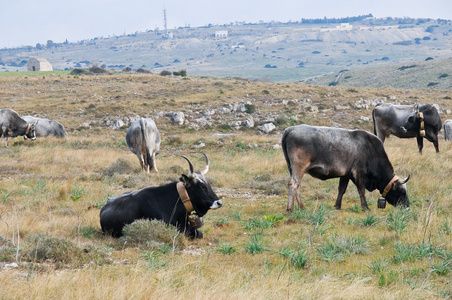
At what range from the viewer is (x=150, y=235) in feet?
24.2

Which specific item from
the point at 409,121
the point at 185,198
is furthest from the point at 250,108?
the point at 185,198

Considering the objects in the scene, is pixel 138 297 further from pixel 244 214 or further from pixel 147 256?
pixel 244 214

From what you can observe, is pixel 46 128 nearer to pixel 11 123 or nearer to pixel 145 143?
pixel 11 123

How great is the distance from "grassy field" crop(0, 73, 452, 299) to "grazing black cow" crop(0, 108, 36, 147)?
1.13m

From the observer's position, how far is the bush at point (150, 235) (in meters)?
7.24

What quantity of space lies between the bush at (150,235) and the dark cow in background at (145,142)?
8.22 metres

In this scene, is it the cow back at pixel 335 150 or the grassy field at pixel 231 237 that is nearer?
the grassy field at pixel 231 237

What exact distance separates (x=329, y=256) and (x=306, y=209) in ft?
11.9

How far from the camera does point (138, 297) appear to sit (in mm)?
4648

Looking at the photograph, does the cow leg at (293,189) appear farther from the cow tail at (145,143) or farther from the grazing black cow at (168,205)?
the cow tail at (145,143)

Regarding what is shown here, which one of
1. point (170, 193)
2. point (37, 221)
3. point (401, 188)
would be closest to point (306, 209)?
point (401, 188)

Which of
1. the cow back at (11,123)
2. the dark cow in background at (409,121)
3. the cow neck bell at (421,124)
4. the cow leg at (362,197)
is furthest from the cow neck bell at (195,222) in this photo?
the cow back at (11,123)

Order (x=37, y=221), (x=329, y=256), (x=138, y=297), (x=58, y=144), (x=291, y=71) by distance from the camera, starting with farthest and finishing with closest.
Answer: (x=291, y=71), (x=58, y=144), (x=37, y=221), (x=329, y=256), (x=138, y=297)

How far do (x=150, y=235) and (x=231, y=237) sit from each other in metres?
1.65
